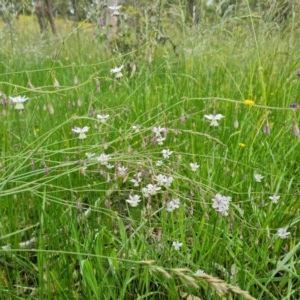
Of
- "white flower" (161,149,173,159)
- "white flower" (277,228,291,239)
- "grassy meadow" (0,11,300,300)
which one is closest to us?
"grassy meadow" (0,11,300,300)

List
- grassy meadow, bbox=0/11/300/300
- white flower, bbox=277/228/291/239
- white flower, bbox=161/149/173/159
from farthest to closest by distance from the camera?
white flower, bbox=161/149/173/159 → white flower, bbox=277/228/291/239 → grassy meadow, bbox=0/11/300/300

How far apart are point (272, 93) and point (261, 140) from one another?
636 mm

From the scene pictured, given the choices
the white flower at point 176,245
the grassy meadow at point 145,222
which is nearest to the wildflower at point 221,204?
the grassy meadow at point 145,222

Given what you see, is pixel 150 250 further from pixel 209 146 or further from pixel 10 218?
pixel 209 146

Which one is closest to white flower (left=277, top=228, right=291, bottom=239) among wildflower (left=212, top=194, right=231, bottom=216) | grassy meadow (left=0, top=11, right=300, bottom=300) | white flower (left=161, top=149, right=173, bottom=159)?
grassy meadow (left=0, top=11, right=300, bottom=300)

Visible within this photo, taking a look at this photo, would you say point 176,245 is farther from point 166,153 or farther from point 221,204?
point 166,153

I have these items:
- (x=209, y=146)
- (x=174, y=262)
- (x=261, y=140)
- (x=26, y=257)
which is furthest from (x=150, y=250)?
(x=261, y=140)

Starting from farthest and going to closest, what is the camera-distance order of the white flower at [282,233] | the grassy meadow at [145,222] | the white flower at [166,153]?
the white flower at [166,153] < the white flower at [282,233] < the grassy meadow at [145,222]

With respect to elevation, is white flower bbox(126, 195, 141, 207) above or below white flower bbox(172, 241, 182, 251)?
above

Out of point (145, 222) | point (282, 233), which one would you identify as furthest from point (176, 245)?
point (282, 233)

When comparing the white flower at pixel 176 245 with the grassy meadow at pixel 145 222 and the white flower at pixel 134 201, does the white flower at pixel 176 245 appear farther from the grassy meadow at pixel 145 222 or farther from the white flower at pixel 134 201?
the white flower at pixel 134 201

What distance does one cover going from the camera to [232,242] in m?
1.09

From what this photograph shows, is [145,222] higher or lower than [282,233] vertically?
higher

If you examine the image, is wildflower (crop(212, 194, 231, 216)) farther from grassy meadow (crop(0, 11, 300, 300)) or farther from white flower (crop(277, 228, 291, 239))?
white flower (crop(277, 228, 291, 239))
